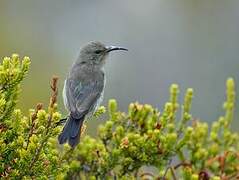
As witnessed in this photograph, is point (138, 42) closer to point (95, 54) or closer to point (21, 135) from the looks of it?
point (95, 54)

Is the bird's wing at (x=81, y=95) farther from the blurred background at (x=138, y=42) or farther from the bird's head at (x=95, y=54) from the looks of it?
the blurred background at (x=138, y=42)

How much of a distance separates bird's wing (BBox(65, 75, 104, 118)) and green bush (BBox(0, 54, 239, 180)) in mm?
731

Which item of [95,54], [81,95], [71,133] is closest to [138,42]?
[95,54]

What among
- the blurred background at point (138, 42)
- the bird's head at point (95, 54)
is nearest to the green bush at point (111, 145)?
the bird's head at point (95, 54)

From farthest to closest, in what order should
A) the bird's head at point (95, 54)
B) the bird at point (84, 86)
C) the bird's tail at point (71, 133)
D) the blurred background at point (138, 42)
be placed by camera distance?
the blurred background at point (138, 42), the bird's head at point (95, 54), the bird at point (84, 86), the bird's tail at point (71, 133)

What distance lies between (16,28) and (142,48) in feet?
13.2

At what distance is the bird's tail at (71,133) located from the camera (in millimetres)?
5178

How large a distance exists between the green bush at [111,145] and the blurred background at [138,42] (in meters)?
9.83

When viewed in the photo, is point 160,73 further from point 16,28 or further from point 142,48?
point 16,28

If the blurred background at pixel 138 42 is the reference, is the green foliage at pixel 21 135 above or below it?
below

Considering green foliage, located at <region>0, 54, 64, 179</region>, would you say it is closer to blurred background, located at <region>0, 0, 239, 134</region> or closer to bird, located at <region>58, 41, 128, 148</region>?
bird, located at <region>58, 41, 128, 148</region>

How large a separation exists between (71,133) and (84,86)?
1758 millimetres

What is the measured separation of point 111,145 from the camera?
5.14m

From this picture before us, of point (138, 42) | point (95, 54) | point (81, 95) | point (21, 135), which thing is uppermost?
point (138, 42)
